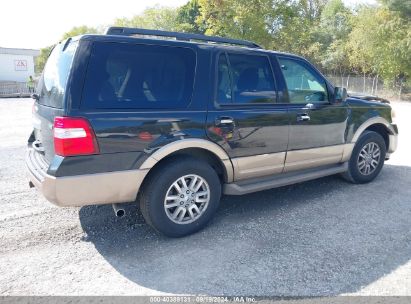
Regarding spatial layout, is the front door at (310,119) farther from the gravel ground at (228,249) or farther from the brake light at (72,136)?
the brake light at (72,136)

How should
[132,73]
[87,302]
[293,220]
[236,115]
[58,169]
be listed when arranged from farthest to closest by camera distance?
1. [293,220]
2. [236,115]
3. [132,73]
4. [58,169]
5. [87,302]

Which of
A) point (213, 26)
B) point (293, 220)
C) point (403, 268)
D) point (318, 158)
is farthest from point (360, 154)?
point (213, 26)

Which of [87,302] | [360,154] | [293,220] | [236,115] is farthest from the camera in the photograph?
[360,154]

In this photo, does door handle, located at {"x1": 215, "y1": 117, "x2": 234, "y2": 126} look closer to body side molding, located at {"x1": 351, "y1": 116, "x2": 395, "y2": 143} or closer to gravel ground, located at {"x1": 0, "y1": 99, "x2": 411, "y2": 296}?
gravel ground, located at {"x1": 0, "y1": 99, "x2": 411, "y2": 296}

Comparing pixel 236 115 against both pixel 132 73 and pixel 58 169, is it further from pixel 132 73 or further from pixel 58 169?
pixel 58 169

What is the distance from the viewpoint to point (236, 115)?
3.63m

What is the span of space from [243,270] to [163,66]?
2032 millimetres

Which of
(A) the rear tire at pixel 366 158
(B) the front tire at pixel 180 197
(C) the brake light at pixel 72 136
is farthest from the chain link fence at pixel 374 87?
(C) the brake light at pixel 72 136

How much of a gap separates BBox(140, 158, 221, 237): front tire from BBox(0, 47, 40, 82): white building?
1193 inches

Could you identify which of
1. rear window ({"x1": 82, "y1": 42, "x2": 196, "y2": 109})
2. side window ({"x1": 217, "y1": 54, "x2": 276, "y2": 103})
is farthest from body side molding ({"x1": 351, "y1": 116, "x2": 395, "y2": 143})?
rear window ({"x1": 82, "y1": 42, "x2": 196, "y2": 109})

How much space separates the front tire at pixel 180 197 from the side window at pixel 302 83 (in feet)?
5.06

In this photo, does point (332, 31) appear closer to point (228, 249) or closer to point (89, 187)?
point (228, 249)

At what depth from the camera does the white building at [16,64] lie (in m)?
28.2

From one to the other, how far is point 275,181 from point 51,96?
2.63 metres
